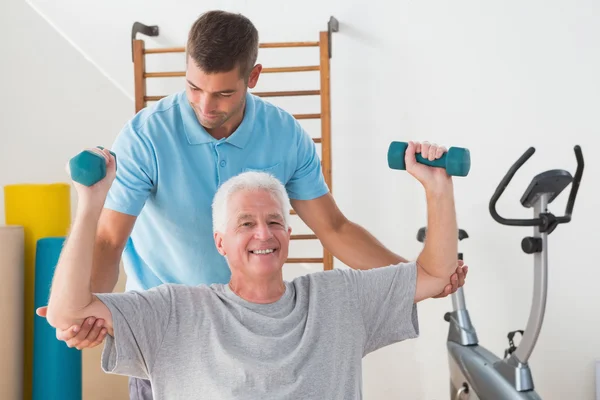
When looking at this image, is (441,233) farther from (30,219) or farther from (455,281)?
(30,219)

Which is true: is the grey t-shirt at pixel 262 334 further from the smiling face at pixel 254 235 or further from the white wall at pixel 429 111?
the white wall at pixel 429 111

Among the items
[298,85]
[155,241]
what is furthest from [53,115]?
[155,241]

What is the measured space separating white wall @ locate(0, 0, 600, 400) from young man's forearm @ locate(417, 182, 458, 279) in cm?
206

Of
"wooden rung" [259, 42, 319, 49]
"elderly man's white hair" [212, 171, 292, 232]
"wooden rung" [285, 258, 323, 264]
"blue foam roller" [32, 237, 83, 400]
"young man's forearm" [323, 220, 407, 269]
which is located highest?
"wooden rung" [259, 42, 319, 49]

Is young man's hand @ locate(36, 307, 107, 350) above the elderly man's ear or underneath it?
underneath

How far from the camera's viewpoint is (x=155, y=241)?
2.22 metres

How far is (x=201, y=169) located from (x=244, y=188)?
196mm

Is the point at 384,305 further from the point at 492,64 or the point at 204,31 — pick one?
the point at 492,64

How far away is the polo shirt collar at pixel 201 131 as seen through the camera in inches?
85.0

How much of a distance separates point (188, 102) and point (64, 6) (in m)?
2.26

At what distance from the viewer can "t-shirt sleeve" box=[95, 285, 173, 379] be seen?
5.83 feet

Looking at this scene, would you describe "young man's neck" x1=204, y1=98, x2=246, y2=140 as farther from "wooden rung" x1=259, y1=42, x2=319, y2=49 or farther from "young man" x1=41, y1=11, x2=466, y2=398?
"wooden rung" x1=259, y1=42, x2=319, y2=49

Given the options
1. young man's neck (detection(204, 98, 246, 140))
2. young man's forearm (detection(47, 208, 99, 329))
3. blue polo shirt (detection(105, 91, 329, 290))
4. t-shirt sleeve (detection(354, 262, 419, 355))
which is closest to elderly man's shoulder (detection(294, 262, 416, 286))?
t-shirt sleeve (detection(354, 262, 419, 355))

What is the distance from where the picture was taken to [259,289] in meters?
1.99
